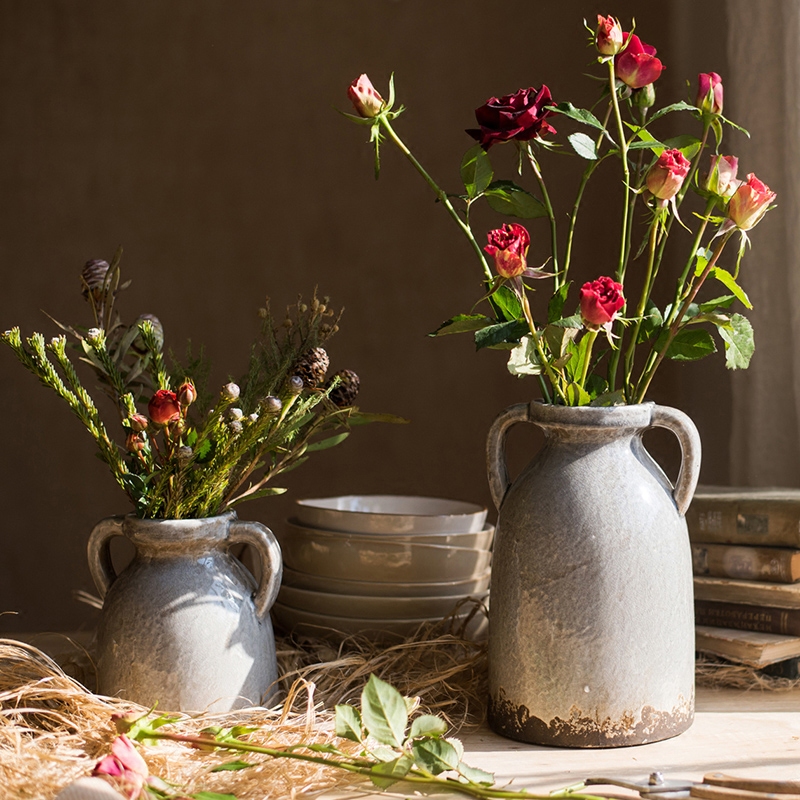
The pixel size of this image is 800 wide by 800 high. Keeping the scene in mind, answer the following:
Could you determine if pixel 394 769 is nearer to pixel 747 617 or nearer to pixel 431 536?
pixel 431 536

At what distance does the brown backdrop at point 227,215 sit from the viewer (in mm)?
1765

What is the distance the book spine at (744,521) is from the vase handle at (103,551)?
590mm

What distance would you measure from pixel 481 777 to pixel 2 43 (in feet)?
5.34

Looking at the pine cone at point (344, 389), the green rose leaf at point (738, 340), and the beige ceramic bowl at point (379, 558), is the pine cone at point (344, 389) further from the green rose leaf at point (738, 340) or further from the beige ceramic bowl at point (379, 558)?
the green rose leaf at point (738, 340)

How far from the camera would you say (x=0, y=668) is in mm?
884

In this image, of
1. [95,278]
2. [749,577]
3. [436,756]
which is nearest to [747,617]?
[749,577]

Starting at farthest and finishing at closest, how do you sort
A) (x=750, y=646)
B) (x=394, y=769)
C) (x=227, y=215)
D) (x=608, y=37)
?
(x=227, y=215) < (x=750, y=646) < (x=608, y=37) < (x=394, y=769)

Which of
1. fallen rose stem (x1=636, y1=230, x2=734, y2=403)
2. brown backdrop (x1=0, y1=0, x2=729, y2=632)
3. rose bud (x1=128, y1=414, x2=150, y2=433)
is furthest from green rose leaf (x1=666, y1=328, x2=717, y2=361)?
brown backdrop (x1=0, y1=0, x2=729, y2=632)

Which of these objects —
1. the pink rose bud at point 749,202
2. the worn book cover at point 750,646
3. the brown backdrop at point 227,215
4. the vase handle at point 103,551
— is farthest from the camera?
the brown backdrop at point 227,215

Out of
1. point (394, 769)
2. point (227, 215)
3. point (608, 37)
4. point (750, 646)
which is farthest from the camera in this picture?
point (227, 215)

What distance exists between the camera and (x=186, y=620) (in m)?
0.80

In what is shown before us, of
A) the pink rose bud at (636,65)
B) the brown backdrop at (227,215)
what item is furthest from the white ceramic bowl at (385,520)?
the brown backdrop at (227,215)

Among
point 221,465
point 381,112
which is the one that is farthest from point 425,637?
point 381,112

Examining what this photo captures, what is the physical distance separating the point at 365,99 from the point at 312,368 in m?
0.22
